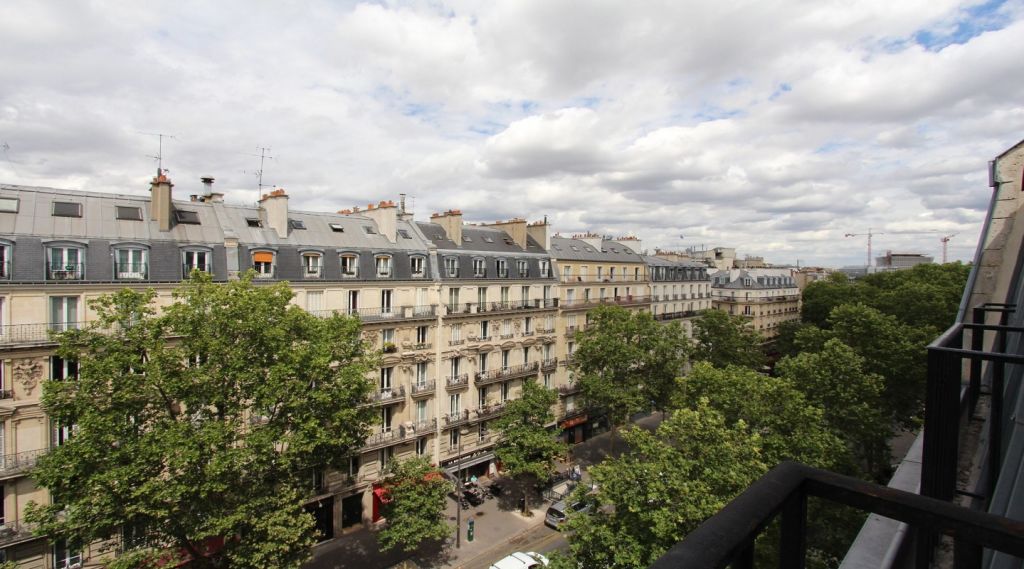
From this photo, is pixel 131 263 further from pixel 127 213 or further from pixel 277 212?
pixel 277 212

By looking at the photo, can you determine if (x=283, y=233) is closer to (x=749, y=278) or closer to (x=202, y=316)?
(x=202, y=316)

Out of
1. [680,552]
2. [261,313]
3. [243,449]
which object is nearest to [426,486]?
[243,449]

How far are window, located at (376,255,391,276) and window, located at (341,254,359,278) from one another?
4.54 feet

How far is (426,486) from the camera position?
82.5 ft

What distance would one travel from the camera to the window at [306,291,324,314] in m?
27.6

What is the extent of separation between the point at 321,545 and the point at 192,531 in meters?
12.2

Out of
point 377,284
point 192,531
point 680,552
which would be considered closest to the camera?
point 680,552

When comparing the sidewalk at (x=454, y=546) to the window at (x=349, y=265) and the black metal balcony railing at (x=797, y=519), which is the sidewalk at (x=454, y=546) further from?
the black metal balcony railing at (x=797, y=519)

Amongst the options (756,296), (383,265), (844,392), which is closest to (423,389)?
(383,265)

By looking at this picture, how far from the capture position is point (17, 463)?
2002 cm

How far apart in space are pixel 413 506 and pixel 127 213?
18.7 metres

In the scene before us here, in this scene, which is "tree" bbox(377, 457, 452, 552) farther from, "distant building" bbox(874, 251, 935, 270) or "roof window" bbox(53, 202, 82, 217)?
"distant building" bbox(874, 251, 935, 270)

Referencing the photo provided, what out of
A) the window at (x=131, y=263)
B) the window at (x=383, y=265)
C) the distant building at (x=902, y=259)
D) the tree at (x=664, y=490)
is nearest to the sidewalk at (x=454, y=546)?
the tree at (x=664, y=490)

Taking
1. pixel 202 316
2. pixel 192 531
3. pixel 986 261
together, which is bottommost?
pixel 192 531
